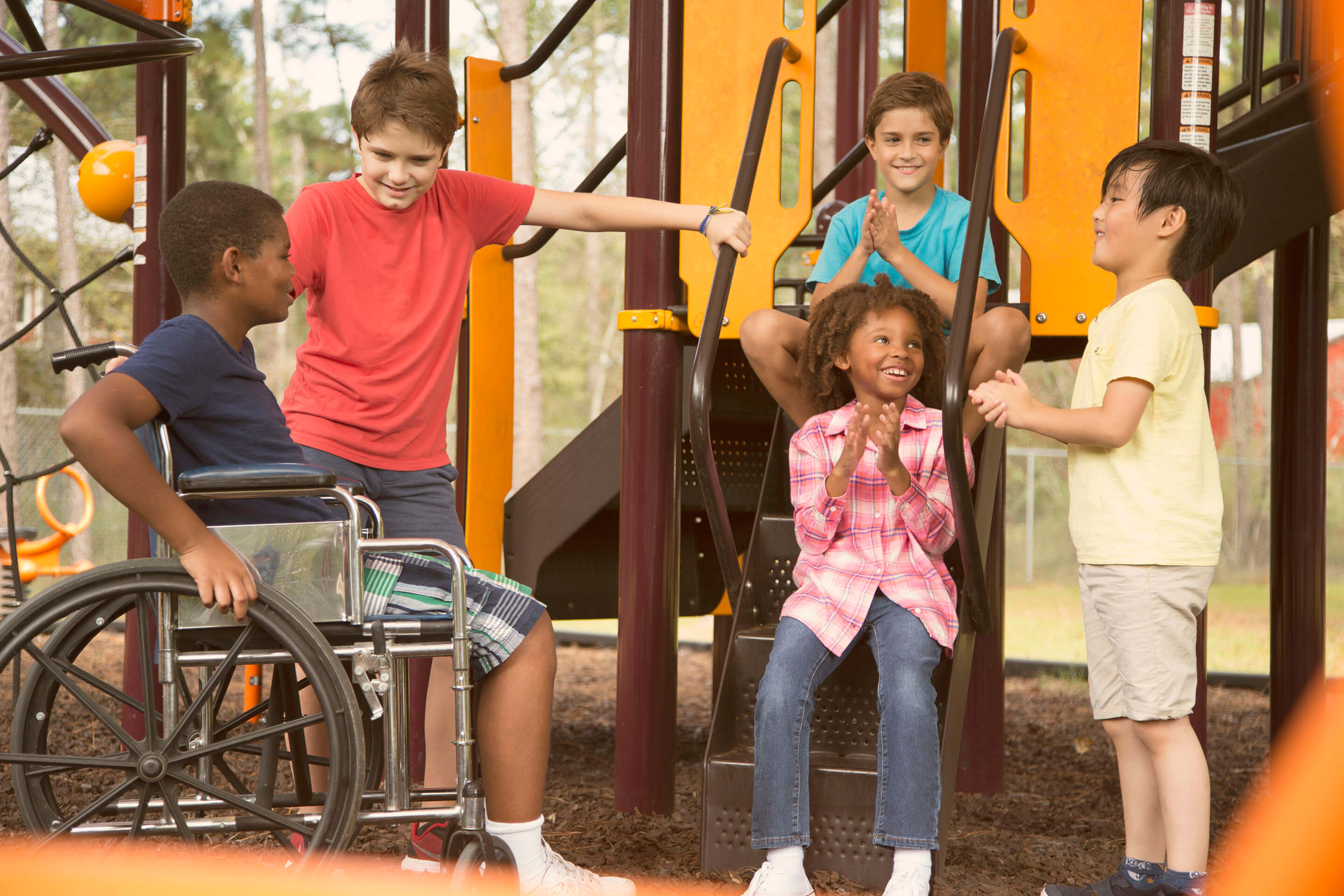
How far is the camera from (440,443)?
2762 mm

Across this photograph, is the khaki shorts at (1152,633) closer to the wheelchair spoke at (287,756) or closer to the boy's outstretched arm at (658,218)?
the boy's outstretched arm at (658,218)

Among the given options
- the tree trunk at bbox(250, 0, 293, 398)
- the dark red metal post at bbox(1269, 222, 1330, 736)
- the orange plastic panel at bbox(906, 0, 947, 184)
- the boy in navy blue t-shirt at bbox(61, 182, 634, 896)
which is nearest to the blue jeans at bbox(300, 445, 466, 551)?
the boy in navy blue t-shirt at bbox(61, 182, 634, 896)

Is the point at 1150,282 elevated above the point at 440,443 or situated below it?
above

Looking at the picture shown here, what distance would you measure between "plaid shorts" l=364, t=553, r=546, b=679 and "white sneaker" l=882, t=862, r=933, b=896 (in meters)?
0.86

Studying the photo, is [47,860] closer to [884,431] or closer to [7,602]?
[884,431]

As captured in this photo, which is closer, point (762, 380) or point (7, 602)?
point (762, 380)

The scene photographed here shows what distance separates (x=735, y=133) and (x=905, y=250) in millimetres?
767

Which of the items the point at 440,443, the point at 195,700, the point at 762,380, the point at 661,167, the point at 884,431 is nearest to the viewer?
the point at 195,700

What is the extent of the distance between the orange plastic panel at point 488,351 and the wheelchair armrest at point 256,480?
2.13 meters

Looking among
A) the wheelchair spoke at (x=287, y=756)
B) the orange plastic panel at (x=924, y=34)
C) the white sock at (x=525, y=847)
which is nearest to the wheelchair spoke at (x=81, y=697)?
the wheelchair spoke at (x=287, y=756)

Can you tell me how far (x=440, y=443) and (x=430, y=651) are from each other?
748mm

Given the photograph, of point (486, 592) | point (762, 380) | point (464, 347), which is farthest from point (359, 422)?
point (464, 347)

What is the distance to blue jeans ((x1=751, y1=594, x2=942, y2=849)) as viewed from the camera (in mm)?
2412

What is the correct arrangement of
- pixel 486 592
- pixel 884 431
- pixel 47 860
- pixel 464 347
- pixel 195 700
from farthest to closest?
1. pixel 464 347
2. pixel 884 431
3. pixel 486 592
4. pixel 195 700
5. pixel 47 860
